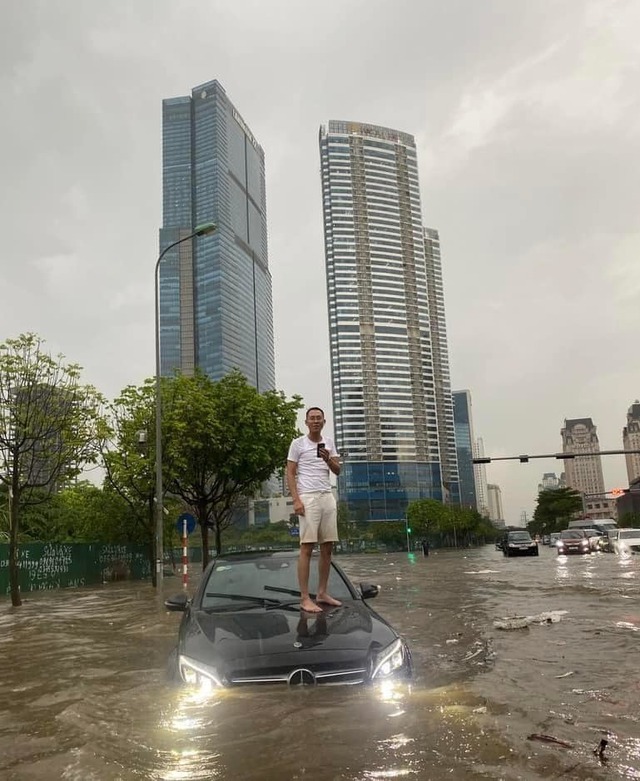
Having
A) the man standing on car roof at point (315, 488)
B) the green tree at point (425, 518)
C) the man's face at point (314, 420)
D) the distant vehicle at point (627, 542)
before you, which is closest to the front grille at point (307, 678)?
the man standing on car roof at point (315, 488)

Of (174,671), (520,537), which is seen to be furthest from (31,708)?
(520,537)

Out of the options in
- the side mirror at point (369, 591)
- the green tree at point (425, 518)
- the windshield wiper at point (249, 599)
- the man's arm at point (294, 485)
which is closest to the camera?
the windshield wiper at point (249, 599)

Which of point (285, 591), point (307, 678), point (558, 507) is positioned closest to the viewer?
point (307, 678)

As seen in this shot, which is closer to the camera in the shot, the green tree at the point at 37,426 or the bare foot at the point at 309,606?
the bare foot at the point at 309,606

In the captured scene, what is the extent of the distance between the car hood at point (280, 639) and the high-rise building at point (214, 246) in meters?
131

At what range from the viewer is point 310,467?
6.04 m

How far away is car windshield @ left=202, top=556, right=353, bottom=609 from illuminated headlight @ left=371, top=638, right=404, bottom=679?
1142 mm

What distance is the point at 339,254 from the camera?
141500mm

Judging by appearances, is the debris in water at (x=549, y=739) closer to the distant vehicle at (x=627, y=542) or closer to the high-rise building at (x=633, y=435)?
the distant vehicle at (x=627, y=542)

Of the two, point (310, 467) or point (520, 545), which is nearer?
point (310, 467)

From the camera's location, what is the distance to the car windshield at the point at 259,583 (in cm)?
516

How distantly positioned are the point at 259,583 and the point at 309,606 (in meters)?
0.65

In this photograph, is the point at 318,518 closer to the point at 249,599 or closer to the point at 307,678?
the point at 249,599

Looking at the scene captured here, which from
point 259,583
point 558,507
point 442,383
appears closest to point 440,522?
point 558,507
